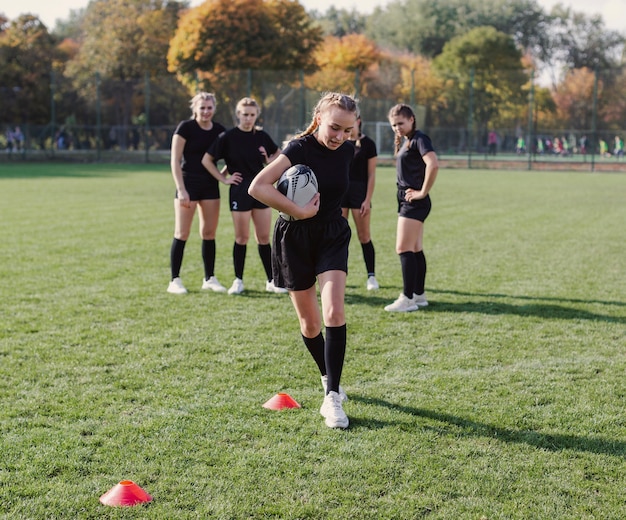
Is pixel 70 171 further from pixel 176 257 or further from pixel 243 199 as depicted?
pixel 243 199

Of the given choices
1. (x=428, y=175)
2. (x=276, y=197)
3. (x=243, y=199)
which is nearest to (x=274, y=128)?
(x=243, y=199)

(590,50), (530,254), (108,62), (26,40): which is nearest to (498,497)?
(530,254)

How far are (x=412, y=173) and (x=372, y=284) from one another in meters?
1.67

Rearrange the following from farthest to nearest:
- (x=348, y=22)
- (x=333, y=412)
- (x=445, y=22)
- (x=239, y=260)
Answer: (x=348, y=22), (x=445, y=22), (x=239, y=260), (x=333, y=412)

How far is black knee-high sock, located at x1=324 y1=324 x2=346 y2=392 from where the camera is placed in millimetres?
4660

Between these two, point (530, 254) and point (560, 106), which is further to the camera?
point (560, 106)

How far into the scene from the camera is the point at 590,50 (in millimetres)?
88125

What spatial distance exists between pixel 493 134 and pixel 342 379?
34020 millimetres

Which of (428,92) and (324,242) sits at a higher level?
(428,92)

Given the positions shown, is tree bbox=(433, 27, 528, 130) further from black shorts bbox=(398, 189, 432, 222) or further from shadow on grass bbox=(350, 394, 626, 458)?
shadow on grass bbox=(350, 394, 626, 458)

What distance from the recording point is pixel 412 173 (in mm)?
7438

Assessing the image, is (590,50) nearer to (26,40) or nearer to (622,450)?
(26,40)

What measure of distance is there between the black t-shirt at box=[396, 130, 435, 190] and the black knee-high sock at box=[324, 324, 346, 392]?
3.06 meters

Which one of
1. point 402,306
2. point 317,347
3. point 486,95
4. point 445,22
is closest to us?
point 317,347
